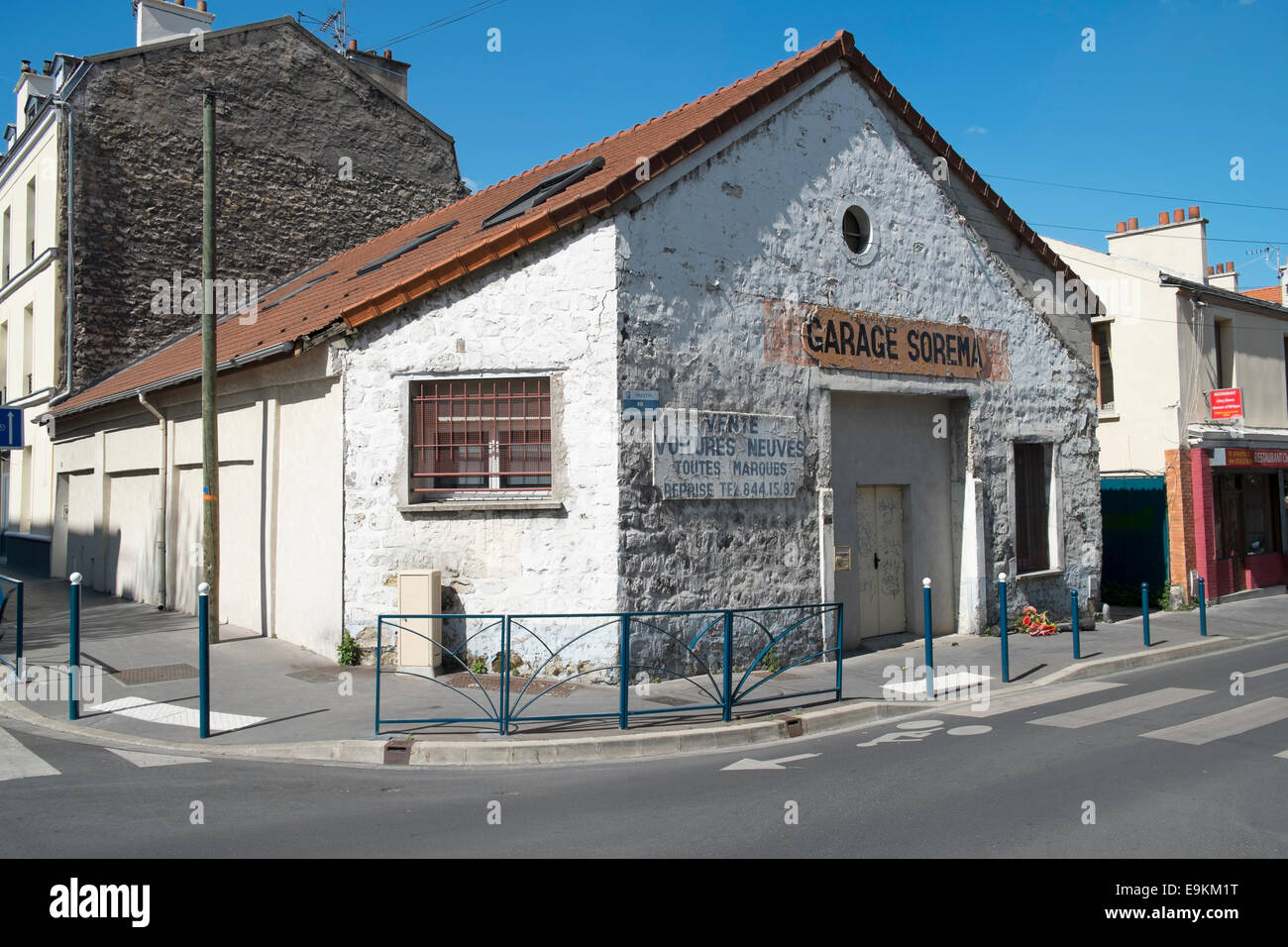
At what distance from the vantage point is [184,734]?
26.6 ft

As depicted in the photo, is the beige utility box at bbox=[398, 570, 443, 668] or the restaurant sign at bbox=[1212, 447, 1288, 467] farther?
the restaurant sign at bbox=[1212, 447, 1288, 467]

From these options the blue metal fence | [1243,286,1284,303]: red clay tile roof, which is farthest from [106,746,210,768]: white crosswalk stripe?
[1243,286,1284,303]: red clay tile roof

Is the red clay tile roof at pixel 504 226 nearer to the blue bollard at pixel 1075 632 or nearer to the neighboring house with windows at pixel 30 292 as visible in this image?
the neighboring house with windows at pixel 30 292

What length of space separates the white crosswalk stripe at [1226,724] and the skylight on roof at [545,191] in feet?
27.9

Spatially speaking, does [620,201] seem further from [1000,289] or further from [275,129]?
[275,129]

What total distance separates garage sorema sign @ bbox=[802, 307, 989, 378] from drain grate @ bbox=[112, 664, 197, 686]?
26.1 feet

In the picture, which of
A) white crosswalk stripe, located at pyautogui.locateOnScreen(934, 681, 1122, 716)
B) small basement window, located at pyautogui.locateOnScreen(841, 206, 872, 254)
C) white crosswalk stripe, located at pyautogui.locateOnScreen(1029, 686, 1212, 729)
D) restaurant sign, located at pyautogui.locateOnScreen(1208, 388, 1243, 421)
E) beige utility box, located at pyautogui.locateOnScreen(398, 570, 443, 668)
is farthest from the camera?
restaurant sign, located at pyautogui.locateOnScreen(1208, 388, 1243, 421)

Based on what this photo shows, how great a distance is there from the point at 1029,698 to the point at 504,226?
7769 millimetres

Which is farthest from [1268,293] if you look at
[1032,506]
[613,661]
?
[613,661]

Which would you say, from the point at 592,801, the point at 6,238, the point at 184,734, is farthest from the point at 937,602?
the point at 6,238

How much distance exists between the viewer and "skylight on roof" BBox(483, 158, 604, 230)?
1180 centimetres

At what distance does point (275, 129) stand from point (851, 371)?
48.6ft

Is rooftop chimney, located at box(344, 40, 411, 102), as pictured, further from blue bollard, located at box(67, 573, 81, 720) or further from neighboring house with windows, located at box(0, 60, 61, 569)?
blue bollard, located at box(67, 573, 81, 720)

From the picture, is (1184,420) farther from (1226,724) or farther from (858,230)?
(1226,724)
